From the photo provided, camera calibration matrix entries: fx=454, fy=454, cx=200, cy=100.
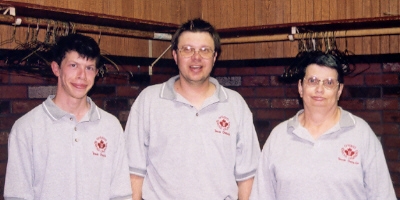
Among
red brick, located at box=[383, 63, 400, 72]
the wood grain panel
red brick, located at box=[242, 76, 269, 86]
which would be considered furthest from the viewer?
red brick, located at box=[242, 76, 269, 86]

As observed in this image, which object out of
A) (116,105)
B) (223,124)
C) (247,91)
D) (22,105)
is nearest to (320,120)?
(223,124)

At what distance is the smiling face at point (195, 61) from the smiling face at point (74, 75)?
0.48 m

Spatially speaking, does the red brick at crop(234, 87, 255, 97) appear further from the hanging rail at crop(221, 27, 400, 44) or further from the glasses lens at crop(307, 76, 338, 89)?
the glasses lens at crop(307, 76, 338, 89)

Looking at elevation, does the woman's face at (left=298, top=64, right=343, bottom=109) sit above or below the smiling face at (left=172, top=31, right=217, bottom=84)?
below

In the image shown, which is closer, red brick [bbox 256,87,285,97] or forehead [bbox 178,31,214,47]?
forehead [bbox 178,31,214,47]

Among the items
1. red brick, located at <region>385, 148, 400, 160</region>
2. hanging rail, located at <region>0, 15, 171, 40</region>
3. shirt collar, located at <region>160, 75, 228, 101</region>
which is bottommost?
red brick, located at <region>385, 148, 400, 160</region>

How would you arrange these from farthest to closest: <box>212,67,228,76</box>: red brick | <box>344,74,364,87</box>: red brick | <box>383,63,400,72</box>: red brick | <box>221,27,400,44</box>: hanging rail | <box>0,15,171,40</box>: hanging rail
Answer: <box>212,67,228,76</box>: red brick → <box>344,74,364,87</box>: red brick → <box>383,63,400,72</box>: red brick → <box>221,27,400,44</box>: hanging rail → <box>0,15,171,40</box>: hanging rail

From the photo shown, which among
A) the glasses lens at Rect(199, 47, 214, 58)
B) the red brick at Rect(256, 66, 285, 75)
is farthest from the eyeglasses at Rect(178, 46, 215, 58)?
the red brick at Rect(256, 66, 285, 75)

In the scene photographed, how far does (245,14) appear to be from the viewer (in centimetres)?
335

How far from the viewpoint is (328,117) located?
218cm

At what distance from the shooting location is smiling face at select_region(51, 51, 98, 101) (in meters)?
2.14

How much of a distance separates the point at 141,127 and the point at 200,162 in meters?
0.37

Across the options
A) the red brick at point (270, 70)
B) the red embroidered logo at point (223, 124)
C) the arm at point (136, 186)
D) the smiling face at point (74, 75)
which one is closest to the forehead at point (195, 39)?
the red embroidered logo at point (223, 124)

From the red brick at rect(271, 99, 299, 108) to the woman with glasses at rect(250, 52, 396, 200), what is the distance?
1.15 metres
